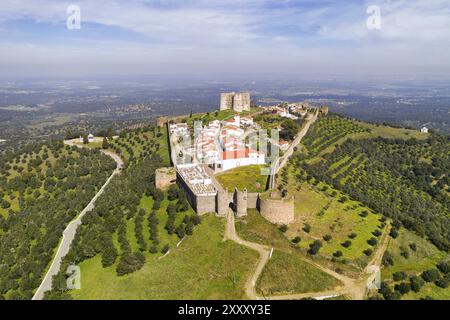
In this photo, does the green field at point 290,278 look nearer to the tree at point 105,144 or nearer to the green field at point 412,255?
the green field at point 412,255

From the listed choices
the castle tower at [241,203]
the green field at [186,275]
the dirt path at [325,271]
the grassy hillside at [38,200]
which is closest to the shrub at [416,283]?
the dirt path at [325,271]

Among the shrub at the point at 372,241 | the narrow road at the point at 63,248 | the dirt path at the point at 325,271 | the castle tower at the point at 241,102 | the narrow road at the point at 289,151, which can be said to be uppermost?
the castle tower at the point at 241,102

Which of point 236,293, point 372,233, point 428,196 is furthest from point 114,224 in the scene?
point 428,196

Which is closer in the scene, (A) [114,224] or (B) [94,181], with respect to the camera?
(A) [114,224]

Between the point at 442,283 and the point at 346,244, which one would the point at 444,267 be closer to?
the point at 442,283

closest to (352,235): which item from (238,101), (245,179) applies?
(245,179)

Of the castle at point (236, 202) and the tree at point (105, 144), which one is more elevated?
the tree at point (105, 144)

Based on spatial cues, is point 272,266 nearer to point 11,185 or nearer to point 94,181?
point 94,181
